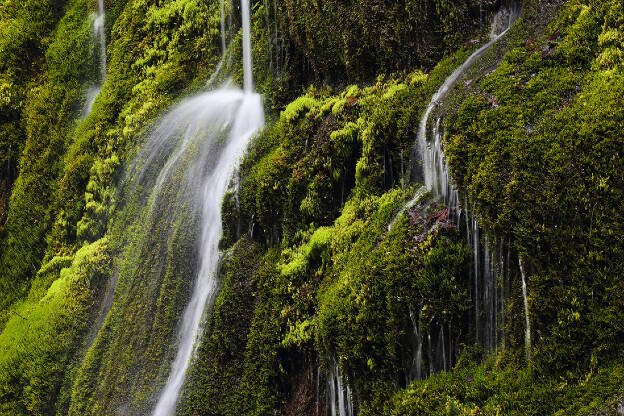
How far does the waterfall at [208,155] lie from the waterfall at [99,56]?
436 centimetres

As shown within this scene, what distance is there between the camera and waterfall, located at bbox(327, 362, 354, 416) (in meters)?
7.55

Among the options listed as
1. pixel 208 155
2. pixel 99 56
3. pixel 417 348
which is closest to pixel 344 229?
pixel 417 348

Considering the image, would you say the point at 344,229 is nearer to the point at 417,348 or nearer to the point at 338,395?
the point at 417,348

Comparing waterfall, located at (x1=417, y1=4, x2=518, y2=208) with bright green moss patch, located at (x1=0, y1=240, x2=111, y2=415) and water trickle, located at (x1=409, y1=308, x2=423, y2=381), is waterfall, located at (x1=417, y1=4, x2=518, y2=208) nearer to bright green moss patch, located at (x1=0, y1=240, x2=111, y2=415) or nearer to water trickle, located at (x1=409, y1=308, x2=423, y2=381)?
water trickle, located at (x1=409, y1=308, x2=423, y2=381)

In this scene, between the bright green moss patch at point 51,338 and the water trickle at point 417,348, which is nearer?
the water trickle at point 417,348

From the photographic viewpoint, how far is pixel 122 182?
13.8 meters

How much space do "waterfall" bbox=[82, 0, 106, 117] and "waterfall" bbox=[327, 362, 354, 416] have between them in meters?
12.8

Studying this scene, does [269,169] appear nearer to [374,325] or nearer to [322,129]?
[322,129]

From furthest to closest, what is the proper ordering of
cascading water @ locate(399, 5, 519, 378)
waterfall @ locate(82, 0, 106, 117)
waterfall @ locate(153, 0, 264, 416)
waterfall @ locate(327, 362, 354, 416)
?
waterfall @ locate(82, 0, 106, 117)
waterfall @ locate(153, 0, 264, 416)
waterfall @ locate(327, 362, 354, 416)
cascading water @ locate(399, 5, 519, 378)

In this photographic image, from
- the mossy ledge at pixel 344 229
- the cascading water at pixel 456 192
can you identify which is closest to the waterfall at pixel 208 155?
the mossy ledge at pixel 344 229

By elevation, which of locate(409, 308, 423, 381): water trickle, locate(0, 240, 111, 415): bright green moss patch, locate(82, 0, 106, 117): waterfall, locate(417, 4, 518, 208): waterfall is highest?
locate(82, 0, 106, 117): waterfall

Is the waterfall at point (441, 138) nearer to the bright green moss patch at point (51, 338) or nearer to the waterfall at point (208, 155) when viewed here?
the waterfall at point (208, 155)

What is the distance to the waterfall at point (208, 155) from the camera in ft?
32.8

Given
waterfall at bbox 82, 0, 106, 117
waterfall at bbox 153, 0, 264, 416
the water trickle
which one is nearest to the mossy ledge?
the water trickle
